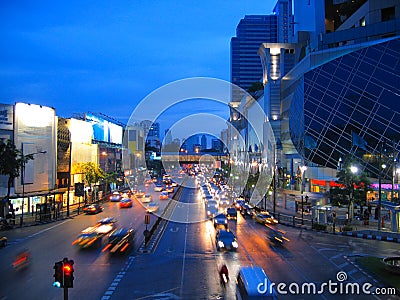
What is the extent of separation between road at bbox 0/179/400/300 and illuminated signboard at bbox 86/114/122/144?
148ft

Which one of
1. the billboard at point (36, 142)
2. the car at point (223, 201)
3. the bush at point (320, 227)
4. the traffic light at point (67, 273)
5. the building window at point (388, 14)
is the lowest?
the bush at point (320, 227)

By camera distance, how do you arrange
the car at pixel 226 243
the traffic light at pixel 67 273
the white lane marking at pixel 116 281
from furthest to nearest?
the car at pixel 226 243 < the white lane marking at pixel 116 281 < the traffic light at pixel 67 273

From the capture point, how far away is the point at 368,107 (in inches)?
2069

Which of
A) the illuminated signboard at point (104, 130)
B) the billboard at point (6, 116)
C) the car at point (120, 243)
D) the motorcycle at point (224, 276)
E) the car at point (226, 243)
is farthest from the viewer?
the illuminated signboard at point (104, 130)

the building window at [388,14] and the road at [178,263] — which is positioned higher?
the building window at [388,14]

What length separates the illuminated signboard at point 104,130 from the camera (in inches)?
3164

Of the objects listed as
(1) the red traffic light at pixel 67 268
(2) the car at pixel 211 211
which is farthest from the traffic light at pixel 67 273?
(2) the car at pixel 211 211

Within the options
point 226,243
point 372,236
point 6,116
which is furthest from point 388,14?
point 6,116

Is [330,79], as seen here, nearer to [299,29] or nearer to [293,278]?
[299,29]

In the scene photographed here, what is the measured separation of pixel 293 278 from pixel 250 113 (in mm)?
106438

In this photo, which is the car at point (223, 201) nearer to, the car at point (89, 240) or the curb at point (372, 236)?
the curb at point (372, 236)

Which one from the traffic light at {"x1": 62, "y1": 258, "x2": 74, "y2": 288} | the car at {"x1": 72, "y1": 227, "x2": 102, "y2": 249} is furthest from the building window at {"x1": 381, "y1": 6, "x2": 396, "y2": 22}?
the traffic light at {"x1": 62, "y1": 258, "x2": 74, "y2": 288}

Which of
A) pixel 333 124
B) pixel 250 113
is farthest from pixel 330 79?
pixel 250 113

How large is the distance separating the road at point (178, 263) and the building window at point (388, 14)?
49425mm
